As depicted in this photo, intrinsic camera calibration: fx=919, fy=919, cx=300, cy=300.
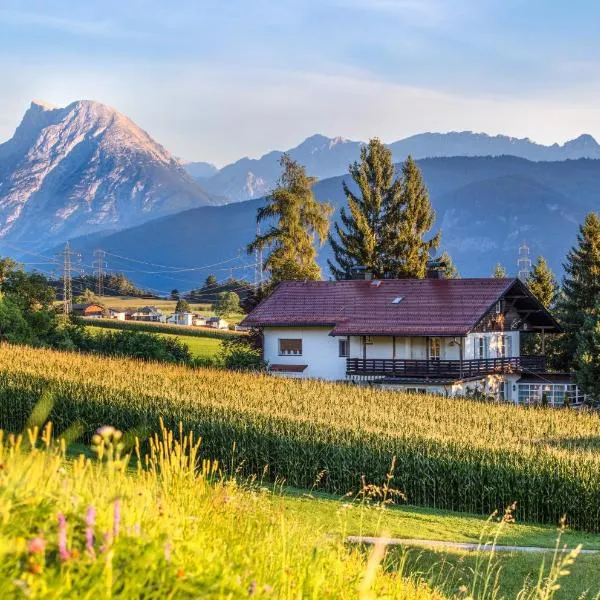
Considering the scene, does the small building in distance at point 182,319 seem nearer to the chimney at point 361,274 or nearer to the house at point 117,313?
the house at point 117,313

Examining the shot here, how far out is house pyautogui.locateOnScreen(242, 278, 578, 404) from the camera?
45.5 meters

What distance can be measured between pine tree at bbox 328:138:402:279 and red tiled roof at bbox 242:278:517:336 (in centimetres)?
1044

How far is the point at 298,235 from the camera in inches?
2341

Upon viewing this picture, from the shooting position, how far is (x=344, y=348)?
48812 millimetres

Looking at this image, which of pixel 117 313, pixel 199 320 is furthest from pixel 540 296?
pixel 117 313

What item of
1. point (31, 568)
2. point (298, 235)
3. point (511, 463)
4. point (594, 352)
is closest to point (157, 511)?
point (31, 568)

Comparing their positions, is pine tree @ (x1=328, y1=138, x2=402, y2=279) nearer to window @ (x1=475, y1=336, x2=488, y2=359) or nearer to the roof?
the roof

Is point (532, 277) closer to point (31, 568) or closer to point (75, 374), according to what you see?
point (75, 374)

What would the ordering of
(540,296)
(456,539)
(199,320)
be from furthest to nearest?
1. (199,320)
2. (540,296)
3. (456,539)

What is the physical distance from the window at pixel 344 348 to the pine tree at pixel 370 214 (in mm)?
14693

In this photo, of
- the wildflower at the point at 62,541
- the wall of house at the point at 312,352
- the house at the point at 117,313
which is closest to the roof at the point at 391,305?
the wall of house at the point at 312,352

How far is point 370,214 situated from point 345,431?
4198 centimetres

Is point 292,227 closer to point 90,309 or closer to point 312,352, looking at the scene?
point 312,352

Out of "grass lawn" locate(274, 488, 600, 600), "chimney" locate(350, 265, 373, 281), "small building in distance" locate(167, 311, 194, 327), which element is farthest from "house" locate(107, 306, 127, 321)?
"grass lawn" locate(274, 488, 600, 600)
